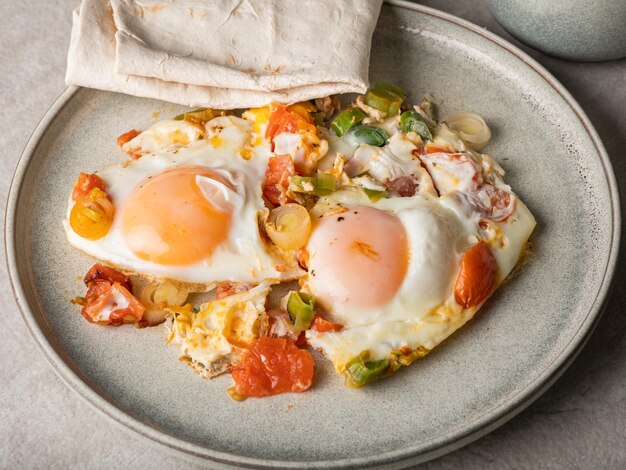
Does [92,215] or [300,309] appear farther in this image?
[92,215]

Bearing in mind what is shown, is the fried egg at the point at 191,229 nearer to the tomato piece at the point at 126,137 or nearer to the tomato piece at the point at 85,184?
the tomato piece at the point at 85,184

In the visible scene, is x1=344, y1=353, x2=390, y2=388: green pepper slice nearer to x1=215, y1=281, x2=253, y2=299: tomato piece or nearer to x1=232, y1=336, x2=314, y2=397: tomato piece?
x1=232, y1=336, x2=314, y2=397: tomato piece

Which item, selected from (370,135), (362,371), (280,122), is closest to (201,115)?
(280,122)

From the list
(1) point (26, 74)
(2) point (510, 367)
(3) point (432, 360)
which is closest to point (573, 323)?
(2) point (510, 367)

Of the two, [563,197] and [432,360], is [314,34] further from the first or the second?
[432,360]

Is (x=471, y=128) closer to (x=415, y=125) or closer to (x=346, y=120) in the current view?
(x=415, y=125)
